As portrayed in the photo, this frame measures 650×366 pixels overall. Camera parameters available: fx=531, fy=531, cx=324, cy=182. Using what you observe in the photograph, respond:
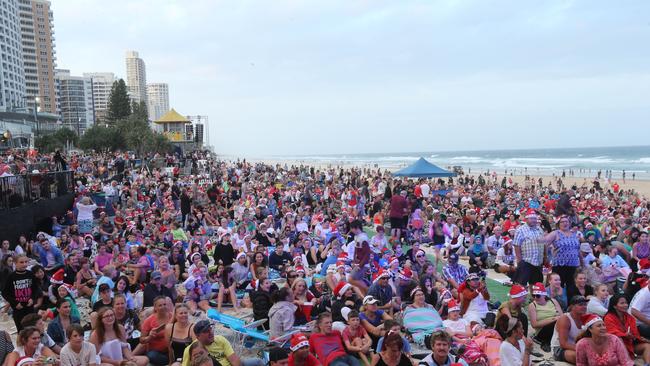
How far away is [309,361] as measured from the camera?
480cm

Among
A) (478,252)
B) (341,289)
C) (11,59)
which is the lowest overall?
(478,252)

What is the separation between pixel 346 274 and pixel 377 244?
2.60 meters

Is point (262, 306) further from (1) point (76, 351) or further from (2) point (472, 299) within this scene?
(2) point (472, 299)

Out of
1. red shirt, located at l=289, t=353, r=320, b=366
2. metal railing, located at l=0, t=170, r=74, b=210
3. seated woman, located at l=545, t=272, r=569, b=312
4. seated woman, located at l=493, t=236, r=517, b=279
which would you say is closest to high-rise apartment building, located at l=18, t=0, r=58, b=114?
metal railing, located at l=0, t=170, r=74, b=210

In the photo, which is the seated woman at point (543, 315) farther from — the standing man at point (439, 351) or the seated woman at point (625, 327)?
the standing man at point (439, 351)

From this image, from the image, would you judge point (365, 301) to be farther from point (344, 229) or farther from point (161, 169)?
point (161, 169)

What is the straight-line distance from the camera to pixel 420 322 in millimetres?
6750

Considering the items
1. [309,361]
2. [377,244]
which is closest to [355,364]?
[309,361]

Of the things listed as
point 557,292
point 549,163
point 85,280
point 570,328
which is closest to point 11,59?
point 549,163

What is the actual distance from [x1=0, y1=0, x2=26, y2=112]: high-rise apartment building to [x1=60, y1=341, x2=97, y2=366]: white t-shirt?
11372 cm

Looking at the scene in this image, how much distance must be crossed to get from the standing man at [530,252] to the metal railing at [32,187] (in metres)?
10.6

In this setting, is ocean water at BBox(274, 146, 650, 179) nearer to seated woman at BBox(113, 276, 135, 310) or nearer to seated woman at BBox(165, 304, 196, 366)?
seated woman at BBox(113, 276, 135, 310)

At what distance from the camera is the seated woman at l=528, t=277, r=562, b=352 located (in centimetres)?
650

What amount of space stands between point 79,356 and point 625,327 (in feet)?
18.5
